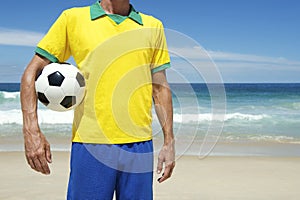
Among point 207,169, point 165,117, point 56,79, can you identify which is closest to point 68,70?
point 56,79

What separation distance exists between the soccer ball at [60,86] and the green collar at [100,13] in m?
0.28

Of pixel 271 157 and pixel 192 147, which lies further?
pixel 192 147

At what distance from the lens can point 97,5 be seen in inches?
90.8

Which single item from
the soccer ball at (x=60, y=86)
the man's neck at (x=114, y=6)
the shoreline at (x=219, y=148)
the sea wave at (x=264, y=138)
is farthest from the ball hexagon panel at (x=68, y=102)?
the sea wave at (x=264, y=138)

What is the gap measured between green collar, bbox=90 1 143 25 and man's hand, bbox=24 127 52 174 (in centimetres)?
62

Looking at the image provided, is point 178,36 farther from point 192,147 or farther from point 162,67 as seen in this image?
point 192,147

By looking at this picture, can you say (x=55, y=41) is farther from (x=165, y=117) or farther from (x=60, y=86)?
(x=165, y=117)

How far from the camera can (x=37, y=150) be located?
2111 mm

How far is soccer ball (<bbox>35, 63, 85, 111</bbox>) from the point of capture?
2252mm

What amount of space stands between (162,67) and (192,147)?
25.7ft

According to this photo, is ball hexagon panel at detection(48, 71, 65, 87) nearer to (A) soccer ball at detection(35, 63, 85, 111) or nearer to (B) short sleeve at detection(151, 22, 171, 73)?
(A) soccer ball at detection(35, 63, 85, 111)

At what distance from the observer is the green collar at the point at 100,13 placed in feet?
7.39

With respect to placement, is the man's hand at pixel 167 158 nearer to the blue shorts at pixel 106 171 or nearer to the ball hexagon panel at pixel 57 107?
the blue shorts at pixel 106 171

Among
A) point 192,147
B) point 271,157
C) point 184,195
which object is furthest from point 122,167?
point 192,147
